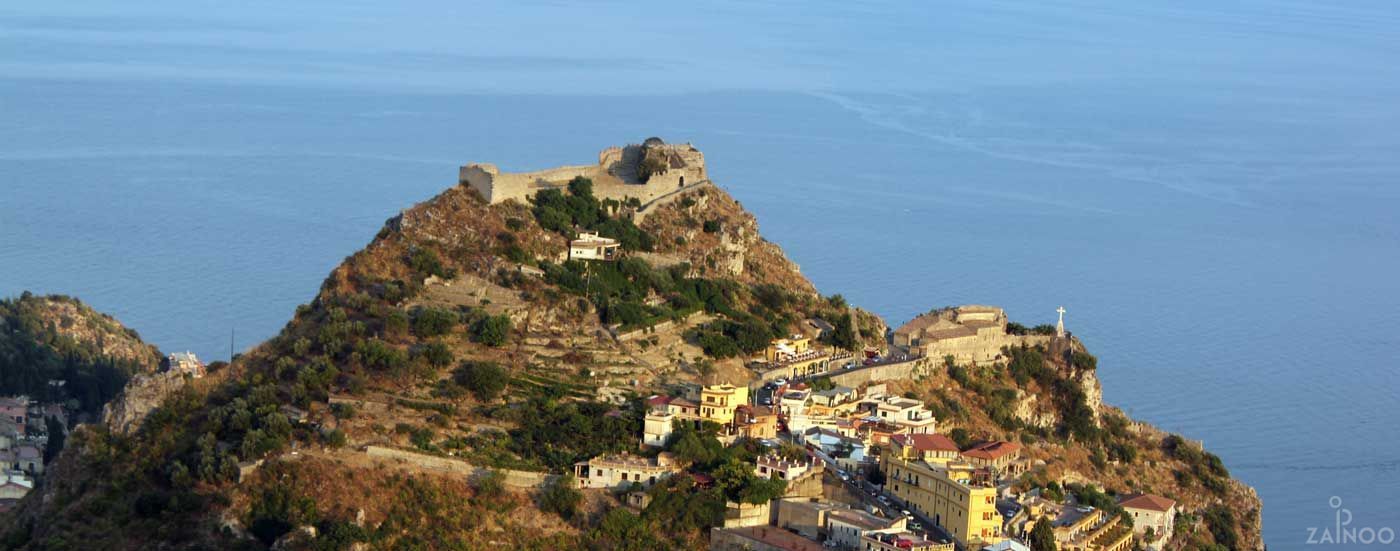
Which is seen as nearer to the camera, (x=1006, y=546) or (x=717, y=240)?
(x=1006, y=546)

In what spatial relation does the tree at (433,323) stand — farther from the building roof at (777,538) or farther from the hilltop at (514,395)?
the building roof at (777,538)

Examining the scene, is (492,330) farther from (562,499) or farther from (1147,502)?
(1147,502)

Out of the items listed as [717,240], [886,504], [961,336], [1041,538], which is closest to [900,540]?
[886,504]

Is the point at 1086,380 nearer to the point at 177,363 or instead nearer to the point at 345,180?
the point at 177,363

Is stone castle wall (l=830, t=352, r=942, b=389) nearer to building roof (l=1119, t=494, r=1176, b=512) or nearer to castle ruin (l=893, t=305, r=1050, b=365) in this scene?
castle ruin (l=893, t=305, r=1050, b=365)

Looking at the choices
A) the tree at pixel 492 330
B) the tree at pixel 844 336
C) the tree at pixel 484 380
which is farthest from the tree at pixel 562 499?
the tree at pixel 844 336

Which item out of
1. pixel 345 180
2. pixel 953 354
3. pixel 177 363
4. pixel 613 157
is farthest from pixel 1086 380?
pixel 345 180

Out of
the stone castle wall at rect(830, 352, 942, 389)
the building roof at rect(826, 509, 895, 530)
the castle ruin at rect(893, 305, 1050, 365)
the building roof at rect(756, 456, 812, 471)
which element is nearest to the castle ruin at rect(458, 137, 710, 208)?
the castle ruin at rect(893, 305, 1050, 365)
